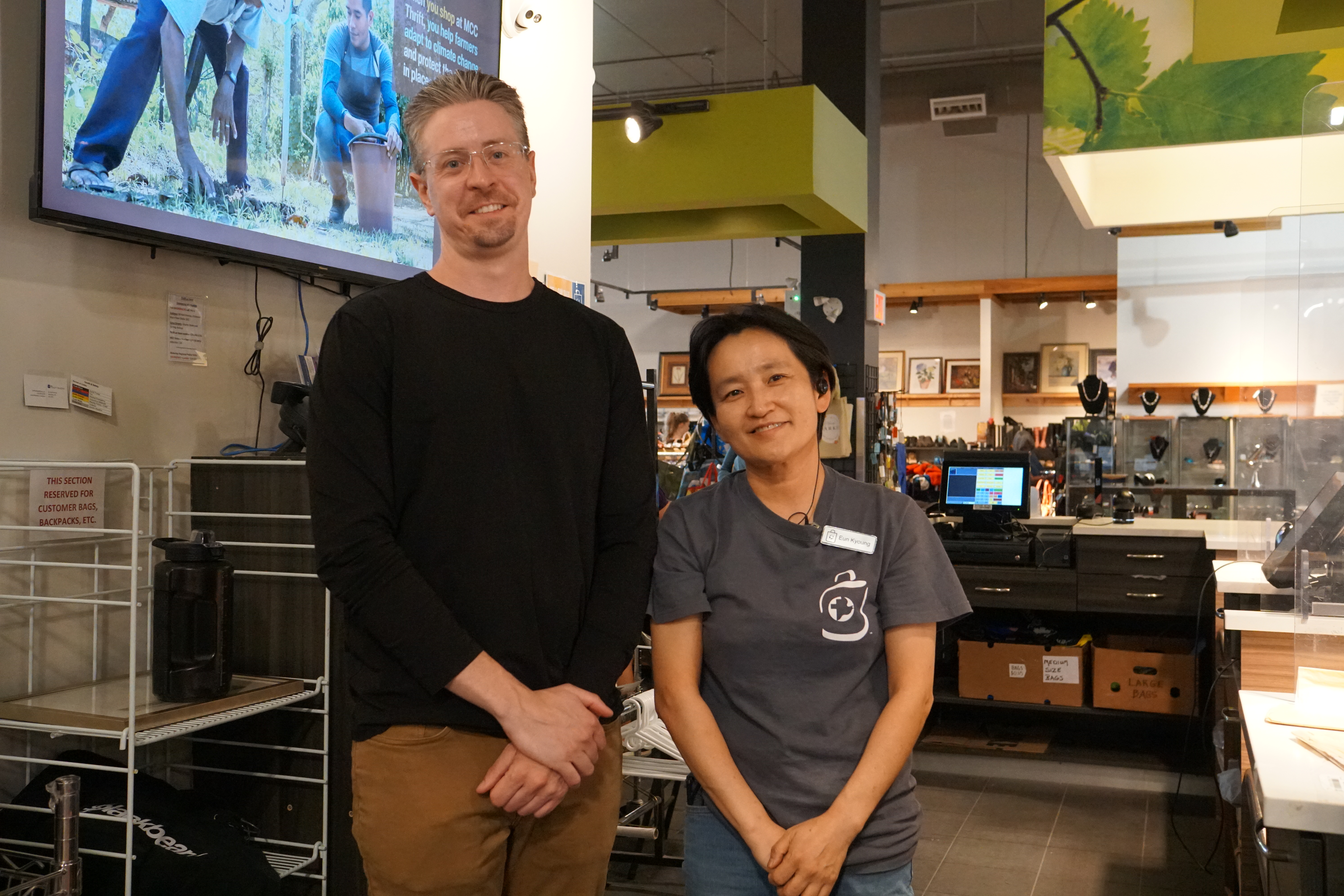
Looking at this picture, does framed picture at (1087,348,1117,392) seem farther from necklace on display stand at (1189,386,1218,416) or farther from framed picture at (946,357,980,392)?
necklace on display stand at (1189,386,1218,416)

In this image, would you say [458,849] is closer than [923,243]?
Yes

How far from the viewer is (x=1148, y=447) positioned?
9516 millimetres

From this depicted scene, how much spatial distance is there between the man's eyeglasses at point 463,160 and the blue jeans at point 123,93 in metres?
1.04

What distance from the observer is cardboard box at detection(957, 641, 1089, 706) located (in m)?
5.29

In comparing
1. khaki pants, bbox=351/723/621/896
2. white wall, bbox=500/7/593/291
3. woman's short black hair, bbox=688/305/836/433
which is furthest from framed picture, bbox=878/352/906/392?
khaki pants, bbox=351/723/621/896

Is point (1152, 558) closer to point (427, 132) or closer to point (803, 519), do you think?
point (803, 519)

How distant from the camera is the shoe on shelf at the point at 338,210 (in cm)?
286

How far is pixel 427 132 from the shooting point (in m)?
1.60

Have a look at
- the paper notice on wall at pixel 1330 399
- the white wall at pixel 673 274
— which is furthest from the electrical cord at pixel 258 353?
the white wall at pixel 673 274

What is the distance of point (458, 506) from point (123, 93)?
1409mm

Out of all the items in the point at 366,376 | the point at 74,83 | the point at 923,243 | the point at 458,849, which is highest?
the point at 923,243

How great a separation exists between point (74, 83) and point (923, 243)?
12242 millimetres

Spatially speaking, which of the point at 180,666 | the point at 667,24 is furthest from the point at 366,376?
the point at 667,24

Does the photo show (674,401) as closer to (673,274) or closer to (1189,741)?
(673,274)
